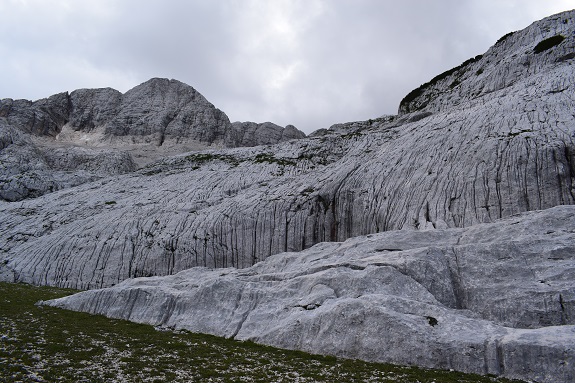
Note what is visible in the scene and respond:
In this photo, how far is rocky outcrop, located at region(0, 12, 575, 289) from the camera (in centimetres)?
4412

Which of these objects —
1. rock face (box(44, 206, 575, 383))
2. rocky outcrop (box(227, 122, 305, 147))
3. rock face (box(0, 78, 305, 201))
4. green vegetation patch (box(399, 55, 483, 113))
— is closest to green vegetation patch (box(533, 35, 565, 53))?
green vegetation patch (box(399, 55, 483, 113))

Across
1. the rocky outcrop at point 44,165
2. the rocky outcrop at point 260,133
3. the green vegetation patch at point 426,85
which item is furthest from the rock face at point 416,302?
the rocky outcrop at point 260,133

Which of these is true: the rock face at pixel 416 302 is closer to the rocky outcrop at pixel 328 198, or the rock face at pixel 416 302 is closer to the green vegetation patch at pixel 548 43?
the rocky outcrop at pixel 328 198

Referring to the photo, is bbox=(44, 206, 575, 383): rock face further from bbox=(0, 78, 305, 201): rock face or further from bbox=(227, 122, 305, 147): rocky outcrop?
bbox=(227, 122, 305, 147): rocky outcrop

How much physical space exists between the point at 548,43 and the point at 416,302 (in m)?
66.0

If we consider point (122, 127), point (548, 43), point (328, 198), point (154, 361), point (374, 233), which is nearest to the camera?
point (154, 361)

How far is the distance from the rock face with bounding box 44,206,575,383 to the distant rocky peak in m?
45.9

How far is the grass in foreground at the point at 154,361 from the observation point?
18.4 metres

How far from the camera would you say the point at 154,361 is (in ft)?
69.7

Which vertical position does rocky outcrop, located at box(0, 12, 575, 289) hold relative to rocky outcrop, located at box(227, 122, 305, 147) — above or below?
below

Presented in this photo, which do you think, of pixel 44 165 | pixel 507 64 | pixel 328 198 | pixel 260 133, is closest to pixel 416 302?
pixel 328 198

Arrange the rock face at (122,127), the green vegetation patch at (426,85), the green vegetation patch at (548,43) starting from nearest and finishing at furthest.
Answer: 1. the green vegetation patch at (548,43)
2. the green vegetation patch at (426,85)
3. the rock face at (122,127)

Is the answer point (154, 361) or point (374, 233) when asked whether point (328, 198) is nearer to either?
point (374, 233)

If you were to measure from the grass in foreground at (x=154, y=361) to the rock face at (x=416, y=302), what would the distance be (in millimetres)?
1703
